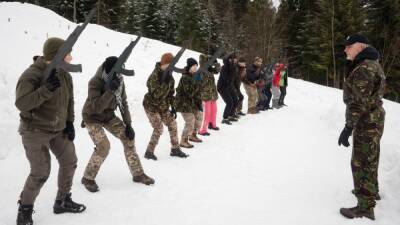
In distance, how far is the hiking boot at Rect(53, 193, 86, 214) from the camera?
13.9 feet

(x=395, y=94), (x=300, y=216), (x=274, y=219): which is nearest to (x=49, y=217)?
(x=274, y=219)

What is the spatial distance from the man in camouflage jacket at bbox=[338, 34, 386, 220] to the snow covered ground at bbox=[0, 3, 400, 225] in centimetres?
32

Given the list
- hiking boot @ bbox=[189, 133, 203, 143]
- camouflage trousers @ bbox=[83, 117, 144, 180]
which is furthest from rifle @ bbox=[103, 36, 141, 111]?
hiking boot @ bbox=[189, 133, 203, 143]

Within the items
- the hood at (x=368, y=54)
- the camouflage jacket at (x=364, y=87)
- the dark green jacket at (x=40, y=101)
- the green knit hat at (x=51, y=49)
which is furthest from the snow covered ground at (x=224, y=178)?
the hood at (x=368, y=54)

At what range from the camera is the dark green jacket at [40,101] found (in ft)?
11.6

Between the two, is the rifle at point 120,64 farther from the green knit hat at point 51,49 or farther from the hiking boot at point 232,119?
the hiking boot at point 232,119

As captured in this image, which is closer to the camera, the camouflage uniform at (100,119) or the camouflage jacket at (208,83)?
the camouflage uniform at (100,119)

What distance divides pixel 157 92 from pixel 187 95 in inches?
57.7

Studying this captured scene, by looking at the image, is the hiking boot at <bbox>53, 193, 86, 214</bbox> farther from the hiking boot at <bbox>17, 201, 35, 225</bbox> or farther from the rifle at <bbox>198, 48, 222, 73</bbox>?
the rifle at <bbox>198, 48, 222, 73</bbox>

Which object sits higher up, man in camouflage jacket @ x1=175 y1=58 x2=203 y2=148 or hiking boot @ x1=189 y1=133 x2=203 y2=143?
man in camouflage jacket @ x1=175 y1=58 x2=203 y2=148

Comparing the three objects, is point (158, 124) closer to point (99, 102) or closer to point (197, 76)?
point (99, 102)

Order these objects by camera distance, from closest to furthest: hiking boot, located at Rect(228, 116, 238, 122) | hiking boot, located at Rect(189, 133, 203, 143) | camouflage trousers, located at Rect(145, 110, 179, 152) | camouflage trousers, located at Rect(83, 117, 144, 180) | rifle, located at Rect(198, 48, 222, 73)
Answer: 1. camouflage trousers, located at Rect(83, 117, 144, 180)
2. camouflage trousers, located at Rect(145, 110, 179, 152)
3. hiking boot, located at Rect(189, 133, 203, 143)
4. rifle, located at Rect(198, 48, 222, 73)
5. hiking boot, located at Rect(228, 116, 238, 122)

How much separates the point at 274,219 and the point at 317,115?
31.5ft

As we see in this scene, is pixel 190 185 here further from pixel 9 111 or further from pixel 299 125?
pixel 299 125
